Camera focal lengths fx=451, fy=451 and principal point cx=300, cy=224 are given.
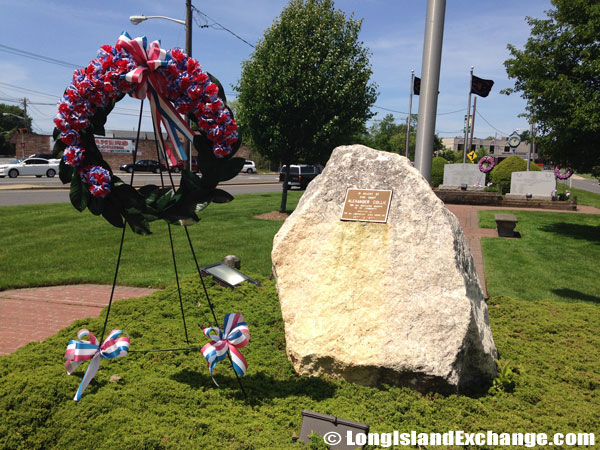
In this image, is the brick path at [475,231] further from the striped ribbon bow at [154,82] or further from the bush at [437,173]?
the bush at [437,173]

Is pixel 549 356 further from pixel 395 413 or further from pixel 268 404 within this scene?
pixel 268 404

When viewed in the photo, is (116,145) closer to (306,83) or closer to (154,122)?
(306,83)

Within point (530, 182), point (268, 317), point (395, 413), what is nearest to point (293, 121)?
point (268, 317)

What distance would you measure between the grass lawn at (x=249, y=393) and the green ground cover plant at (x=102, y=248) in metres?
2.39

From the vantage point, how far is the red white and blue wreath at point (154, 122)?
348 cm

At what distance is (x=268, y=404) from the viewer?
3.56 metres

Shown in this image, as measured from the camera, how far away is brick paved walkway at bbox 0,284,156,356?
517cm

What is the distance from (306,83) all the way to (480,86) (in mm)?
16398

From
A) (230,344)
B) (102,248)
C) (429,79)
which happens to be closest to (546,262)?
(429,79)

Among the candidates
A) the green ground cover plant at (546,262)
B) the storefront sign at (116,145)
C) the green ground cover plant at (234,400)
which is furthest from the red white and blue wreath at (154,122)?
the storefront sign at (116,145)

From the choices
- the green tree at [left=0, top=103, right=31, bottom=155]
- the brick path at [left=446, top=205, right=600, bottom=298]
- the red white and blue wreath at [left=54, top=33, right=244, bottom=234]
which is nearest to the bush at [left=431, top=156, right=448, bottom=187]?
the brick path at [left=446, top=205, right=600, bottom=298]

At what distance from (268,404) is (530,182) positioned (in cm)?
2009

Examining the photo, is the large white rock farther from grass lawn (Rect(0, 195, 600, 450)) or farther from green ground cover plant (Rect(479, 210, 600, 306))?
green ground cover plant (Rect(479, 210, 600, 306))

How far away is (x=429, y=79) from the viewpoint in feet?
18.8
